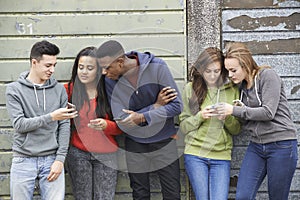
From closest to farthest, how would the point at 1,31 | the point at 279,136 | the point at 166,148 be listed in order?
1. the point at 279,136
2. the point at 166,148
3. the point at 1,31

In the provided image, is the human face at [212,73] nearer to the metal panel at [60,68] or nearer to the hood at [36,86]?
the metal panel at [60,68]

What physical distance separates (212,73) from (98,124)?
3.26 feet

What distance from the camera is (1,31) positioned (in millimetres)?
4262

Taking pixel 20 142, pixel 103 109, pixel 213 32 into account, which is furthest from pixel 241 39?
pixel 20 142

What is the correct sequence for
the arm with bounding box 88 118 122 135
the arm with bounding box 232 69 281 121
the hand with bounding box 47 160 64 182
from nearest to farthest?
the arm with bounding box 232 69 281 121 < the hand with bounding box 47 160 64 182 < the arm with bounding box 88 118 122 135

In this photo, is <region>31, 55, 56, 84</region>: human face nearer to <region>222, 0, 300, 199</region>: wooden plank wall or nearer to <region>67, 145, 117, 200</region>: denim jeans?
<region>67, 145, 117, 200</region>: denim jeans

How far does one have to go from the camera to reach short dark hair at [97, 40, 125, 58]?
3.86 m

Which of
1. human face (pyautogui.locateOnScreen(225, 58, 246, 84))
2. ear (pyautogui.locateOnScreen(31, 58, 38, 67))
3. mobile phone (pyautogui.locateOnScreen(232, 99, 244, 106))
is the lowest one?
mobile phone (pyautogui.locateOnScreen(232, 99, 244, 106))

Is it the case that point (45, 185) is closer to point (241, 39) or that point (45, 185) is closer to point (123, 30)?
point (123, 30)

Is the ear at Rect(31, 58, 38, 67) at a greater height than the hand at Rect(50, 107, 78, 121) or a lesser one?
Result: greater

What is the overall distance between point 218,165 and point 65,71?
4.97ft

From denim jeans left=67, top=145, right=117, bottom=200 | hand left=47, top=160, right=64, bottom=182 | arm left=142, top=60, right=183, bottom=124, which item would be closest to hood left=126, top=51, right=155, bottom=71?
arm left=142, top=60, right=183, bottom=124

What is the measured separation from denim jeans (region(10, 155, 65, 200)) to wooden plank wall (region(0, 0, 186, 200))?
559mm

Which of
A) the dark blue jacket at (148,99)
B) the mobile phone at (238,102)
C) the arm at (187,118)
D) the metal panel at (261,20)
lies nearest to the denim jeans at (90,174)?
the dark blue jacket at (148,99)
